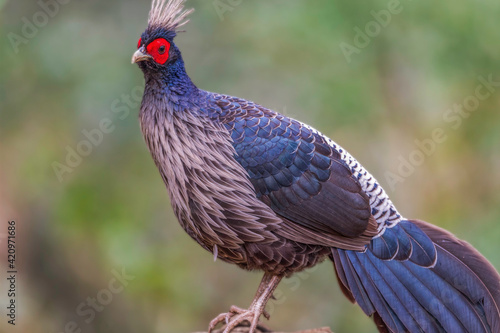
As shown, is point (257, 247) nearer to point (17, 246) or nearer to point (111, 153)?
point (111, 153)

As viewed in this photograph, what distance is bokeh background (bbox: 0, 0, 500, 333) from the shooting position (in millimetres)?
6098

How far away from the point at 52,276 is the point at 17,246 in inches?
21.5

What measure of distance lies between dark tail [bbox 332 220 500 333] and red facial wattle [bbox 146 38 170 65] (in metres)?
1.91

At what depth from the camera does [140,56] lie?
386cm

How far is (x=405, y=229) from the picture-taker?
A: 4.14 metres
